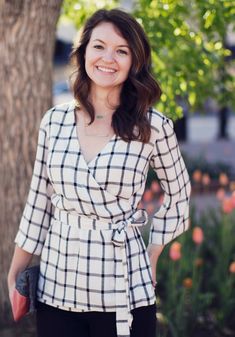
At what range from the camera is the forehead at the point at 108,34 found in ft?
7.77

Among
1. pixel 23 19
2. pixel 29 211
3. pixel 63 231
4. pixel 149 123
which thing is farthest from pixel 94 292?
pixel 23 19

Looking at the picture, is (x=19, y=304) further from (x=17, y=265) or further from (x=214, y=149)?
(x=214, y=149)

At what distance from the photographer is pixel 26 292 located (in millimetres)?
2424

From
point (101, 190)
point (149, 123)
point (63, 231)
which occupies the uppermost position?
point (149, 123)

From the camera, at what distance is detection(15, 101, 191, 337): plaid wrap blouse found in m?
2.32

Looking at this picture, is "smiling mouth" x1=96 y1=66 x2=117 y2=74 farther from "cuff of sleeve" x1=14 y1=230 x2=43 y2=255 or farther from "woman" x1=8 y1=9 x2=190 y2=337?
"cuff of sleeve" x1=14 y1=230 x2=43 y2=255

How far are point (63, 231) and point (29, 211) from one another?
0.67 feet

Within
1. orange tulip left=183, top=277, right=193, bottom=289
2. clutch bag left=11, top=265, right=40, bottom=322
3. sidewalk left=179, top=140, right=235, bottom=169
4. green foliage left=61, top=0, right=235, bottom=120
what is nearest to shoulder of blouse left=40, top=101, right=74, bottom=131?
clutch bag left=11, top=265, right=40, bottom=322

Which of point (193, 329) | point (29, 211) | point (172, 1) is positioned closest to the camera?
point (29, 211)

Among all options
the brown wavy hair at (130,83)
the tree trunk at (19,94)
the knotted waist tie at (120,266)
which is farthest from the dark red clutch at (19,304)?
the tree trunk at (19,94)

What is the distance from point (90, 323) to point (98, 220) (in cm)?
35

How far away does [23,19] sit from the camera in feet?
11.7

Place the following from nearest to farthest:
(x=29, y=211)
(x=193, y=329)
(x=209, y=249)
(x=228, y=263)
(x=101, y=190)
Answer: (x=101, y=190)
(x=29, y=211)
(x=193, y=329)
(x=228, y=263)
(x=209, y=249)

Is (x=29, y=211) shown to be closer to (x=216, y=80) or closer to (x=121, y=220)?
(x=121, y=220)
